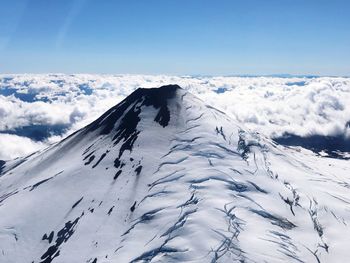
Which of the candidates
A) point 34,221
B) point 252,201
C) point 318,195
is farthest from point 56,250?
point 318,195

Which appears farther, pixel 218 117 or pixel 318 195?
pixel 218 117

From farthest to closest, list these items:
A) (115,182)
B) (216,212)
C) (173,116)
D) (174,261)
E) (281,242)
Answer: (173,116) < (115,182) < (216,212) < (281,242) < (174,261)

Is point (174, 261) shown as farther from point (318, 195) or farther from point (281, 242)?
point (318, 195)

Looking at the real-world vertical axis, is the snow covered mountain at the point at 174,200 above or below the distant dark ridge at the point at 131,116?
below

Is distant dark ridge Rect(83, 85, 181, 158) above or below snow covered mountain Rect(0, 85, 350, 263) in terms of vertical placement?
above

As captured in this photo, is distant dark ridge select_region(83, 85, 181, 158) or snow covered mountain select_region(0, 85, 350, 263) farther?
distant dark ridge select_region(83, 85, 181, 158)

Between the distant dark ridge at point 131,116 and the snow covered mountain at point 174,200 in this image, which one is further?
the distant dark ridge at point 131,116

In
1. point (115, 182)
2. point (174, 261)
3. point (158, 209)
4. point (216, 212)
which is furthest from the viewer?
point (115, 182)

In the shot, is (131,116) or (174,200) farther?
(131,116)
